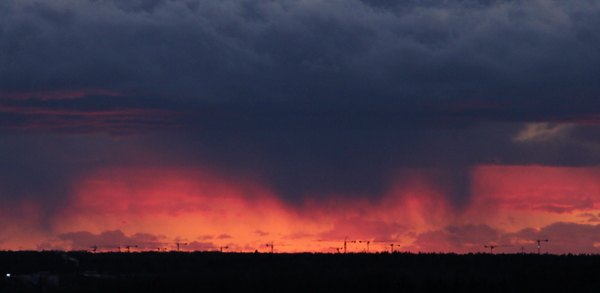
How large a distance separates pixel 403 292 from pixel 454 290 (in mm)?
8596

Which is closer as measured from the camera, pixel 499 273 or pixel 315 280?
pixel 315 280

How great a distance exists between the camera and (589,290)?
15750cm

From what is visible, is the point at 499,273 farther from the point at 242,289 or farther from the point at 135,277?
the point at 135,277

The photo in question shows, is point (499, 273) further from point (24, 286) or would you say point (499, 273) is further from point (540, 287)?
point (24, 286)

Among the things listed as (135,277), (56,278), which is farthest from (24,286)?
(135,277)

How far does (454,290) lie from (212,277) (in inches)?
1949

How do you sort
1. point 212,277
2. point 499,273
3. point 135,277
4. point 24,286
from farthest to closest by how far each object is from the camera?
point 499,273
point 212,277
point 135,277
point 24,286

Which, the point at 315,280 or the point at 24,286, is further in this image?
the point at 315,280

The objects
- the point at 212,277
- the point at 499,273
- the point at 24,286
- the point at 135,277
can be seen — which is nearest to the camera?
the point at 24,286

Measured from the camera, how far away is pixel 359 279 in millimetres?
170375

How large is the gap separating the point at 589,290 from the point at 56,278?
92.5 m

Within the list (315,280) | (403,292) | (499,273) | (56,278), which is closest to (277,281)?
(315,280)

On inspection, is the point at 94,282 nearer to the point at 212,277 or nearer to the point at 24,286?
the point at 24,286

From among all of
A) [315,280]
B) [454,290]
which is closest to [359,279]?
[315,280]
